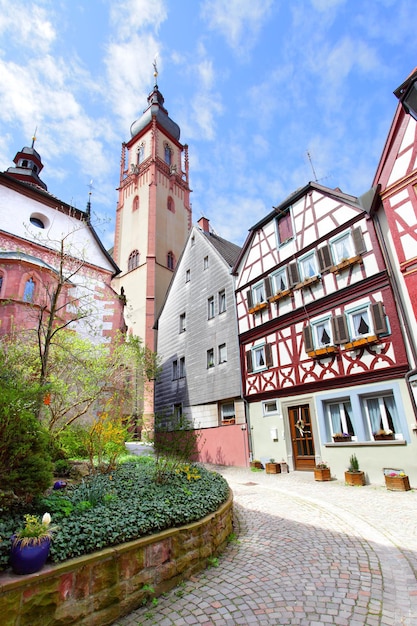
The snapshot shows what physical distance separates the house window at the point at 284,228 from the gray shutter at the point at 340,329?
4.87m

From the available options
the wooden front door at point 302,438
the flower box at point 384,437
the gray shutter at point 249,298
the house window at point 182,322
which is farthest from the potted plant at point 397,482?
the house window at point 182,322

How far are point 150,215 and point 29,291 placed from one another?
2017cm

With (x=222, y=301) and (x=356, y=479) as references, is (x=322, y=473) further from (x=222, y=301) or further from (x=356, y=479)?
(x=222, y=301)

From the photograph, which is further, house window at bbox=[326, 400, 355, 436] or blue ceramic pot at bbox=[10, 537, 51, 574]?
house window at bbox=[326, 400, 355, 436]

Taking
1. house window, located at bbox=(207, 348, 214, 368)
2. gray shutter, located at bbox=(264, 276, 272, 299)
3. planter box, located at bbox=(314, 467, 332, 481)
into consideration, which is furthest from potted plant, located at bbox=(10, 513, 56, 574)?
house window, located at bbox=(207, 348, 214, 368)

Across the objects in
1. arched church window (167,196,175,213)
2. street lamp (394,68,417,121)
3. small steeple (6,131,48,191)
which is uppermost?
small steeple (6,131,48,191)

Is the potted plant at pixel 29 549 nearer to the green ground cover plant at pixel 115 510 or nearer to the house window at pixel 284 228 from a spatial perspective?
the green ground cover plant at pixel 115 510

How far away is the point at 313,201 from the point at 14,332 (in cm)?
1328

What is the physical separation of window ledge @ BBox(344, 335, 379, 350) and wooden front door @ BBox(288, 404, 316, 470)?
10.2 feet

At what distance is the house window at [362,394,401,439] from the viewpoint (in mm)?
10445

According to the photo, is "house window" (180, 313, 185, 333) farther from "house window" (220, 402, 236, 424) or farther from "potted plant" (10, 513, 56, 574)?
"potted plant" (10, 513, 56, 574)

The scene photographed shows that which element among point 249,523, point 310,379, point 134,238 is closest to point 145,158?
point 134,238

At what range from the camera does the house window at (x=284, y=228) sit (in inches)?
603

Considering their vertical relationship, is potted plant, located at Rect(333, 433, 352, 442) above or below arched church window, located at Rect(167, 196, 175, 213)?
below
